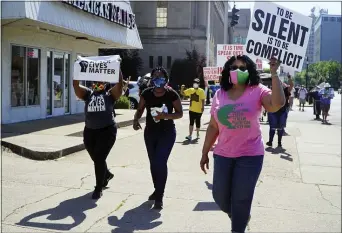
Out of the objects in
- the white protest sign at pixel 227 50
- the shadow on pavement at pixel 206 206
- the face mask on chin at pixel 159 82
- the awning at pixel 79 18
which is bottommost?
the shadow on pavement at pixel 206 206

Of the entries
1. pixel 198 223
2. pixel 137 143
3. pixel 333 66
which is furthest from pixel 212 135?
pixel 333 66

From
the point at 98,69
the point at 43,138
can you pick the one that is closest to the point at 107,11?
the point at 43,138

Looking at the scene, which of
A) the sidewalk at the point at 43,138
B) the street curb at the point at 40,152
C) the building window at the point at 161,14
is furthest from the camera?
the building window at the point at 161,14

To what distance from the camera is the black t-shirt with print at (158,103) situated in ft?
19.5

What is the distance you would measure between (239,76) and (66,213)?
2.83 meters

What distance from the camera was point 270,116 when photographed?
12188 millimetres

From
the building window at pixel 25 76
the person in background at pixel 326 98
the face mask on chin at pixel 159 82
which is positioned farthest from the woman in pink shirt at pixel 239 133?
the person in background at pixel 326 98

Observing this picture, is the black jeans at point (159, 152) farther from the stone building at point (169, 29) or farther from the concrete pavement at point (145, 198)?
the stone building at point (169, 29)

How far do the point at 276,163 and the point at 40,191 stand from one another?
5176 millimetres

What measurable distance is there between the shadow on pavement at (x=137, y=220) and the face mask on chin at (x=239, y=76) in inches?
80.3

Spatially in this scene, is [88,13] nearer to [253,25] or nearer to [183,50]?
[253,25]

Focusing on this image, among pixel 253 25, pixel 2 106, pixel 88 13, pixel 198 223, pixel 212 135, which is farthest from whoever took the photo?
pixel 88 13

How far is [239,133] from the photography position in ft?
13.0

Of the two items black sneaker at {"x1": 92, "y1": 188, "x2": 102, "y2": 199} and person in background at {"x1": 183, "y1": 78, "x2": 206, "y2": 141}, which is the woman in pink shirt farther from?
person in background at {"x1": 183, "y1": 78, "x2": 206, "y2": 141}
